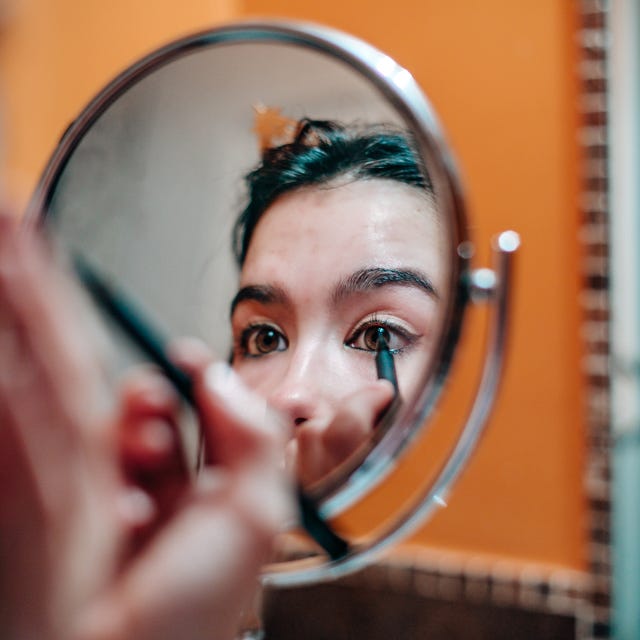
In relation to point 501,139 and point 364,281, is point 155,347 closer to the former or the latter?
point 364,281

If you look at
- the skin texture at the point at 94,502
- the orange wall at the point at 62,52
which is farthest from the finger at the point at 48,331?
the orange wall at the point at 62,52

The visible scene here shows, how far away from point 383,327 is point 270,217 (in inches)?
2.4

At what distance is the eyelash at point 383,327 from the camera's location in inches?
10.7

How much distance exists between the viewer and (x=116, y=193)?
0.31m

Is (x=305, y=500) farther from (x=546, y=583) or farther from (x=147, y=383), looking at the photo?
(x=546, y=583)

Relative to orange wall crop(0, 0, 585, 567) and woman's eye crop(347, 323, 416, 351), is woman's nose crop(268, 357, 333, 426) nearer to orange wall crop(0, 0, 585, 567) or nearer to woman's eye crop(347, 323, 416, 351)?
woman's eye crop(347, 323, 416, 351)

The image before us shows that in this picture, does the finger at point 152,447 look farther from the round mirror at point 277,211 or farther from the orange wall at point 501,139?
the orange wall at point 501,139

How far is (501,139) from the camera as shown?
54cm

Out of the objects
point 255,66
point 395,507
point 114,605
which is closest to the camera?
point 114,605

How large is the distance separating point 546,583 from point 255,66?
424mm

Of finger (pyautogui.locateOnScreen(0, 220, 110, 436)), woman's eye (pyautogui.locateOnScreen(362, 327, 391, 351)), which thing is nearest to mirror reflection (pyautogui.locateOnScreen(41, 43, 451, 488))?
woman's eye (pyautogui.locateOnScreen(362, 327, 391, 351))

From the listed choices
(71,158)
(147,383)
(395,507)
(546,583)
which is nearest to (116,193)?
(71,158)

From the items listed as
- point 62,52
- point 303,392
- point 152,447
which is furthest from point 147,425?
point 62,52

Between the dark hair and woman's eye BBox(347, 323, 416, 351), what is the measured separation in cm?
5
